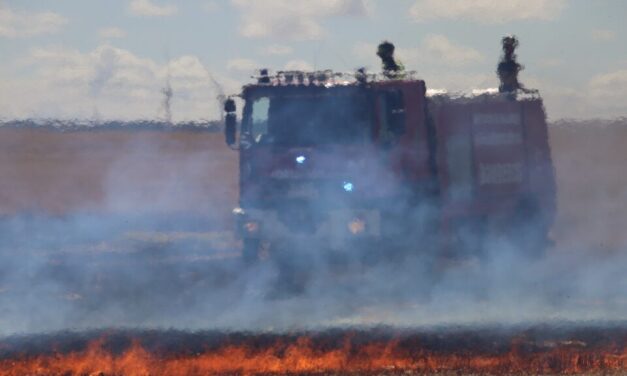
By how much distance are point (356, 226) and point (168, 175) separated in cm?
1982

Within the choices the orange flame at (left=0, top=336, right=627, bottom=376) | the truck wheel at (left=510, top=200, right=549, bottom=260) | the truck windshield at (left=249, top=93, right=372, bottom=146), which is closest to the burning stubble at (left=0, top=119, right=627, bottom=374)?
the orange flame at (left=0, top=336, right=627, bottom=376)

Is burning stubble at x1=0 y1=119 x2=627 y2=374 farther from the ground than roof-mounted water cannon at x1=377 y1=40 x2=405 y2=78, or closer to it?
closer to it

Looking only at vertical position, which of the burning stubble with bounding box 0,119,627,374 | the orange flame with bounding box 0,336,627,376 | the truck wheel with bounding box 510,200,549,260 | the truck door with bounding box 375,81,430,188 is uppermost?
the truck door with bounding box 375,81,430,188

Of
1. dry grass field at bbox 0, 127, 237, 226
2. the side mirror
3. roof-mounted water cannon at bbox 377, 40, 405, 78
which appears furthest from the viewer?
dry grass field at bbox 0, 127, 237, 226

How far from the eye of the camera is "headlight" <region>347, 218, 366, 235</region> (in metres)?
12.4

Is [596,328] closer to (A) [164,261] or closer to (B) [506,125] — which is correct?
(B) [506,125]

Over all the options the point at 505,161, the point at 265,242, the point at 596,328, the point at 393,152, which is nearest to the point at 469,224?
the point at 505,161

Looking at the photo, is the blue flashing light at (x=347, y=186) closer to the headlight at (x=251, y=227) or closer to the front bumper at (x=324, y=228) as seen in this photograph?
the front bumper at (x=324, y=228)

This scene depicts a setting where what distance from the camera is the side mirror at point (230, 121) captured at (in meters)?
12.5

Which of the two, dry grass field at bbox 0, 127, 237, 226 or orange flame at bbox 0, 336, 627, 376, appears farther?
dry grass field at bbox 0, 127, 237, 226

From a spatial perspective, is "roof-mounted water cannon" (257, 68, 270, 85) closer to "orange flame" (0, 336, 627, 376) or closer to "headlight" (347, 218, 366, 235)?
"headlight" (347, 218, 366, 235)

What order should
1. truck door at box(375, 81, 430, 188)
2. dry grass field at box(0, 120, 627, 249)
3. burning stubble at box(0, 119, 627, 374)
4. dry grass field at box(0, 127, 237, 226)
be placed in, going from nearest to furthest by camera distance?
burning stubble at box(0, 119, 627, 374) → truck door at box(375, 81, 430, 188) → dry grass field at box(0, 120, 627, 249) → dry grass field at box(0, 127, 237, 226)

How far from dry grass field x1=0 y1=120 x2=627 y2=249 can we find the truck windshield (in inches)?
247

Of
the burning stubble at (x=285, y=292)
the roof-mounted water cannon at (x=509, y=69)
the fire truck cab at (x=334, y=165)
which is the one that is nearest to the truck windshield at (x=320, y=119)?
the fire truck cab at (x=334, y=165)
